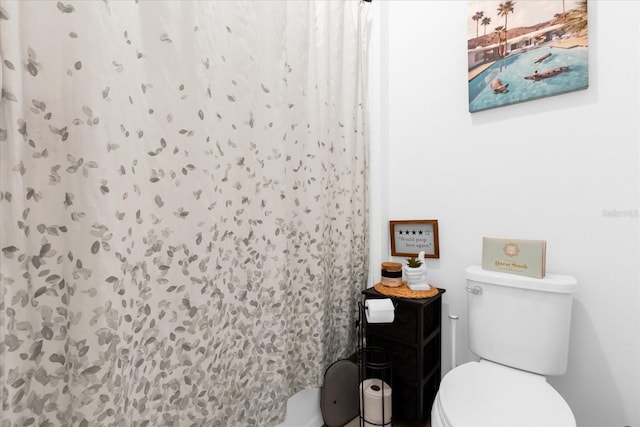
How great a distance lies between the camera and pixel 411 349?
1.35 metres

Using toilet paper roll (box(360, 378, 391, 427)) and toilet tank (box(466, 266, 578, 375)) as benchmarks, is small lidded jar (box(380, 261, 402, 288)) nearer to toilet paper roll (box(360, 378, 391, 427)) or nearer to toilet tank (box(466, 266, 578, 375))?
toilet tank (box(466, 266, 578, 375))

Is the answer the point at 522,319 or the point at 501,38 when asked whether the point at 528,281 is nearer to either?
the point at 522,319

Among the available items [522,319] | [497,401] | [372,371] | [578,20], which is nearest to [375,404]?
[372,371]

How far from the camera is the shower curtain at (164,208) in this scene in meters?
0.65

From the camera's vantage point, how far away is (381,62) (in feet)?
5.62

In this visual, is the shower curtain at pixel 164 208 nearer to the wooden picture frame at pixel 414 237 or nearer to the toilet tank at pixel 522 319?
the wooden picture frame at pixel 414 237

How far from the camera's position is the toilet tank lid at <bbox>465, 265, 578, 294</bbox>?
1.13m

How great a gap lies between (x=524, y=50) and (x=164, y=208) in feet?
5.23

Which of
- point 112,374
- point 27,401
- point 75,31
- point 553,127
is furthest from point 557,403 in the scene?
point 75,31

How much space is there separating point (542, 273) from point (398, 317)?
0.61 metres

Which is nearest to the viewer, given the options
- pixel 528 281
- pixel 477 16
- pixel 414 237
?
pixel 528 281

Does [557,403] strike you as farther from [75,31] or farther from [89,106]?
[75,31]

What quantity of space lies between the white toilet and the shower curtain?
605 mm

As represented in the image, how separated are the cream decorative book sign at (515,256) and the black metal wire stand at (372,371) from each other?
2.01ft
